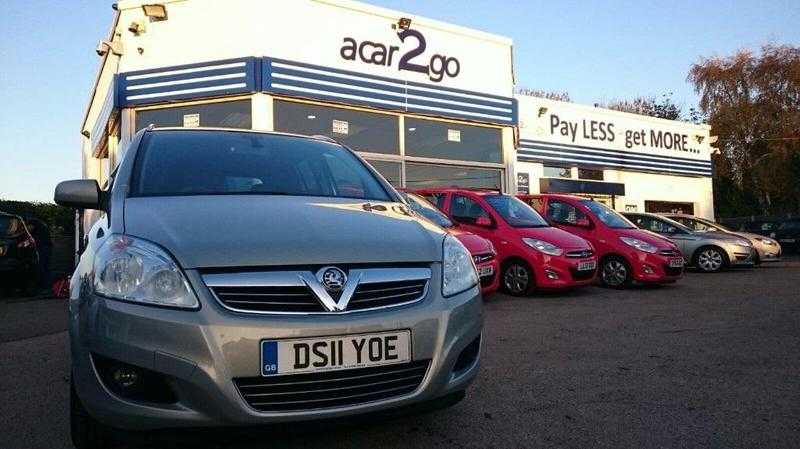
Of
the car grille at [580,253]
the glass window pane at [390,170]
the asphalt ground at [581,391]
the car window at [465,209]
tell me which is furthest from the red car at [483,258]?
the glass window pane at [390,170]

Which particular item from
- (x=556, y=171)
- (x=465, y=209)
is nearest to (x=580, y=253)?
(x=465, y=209)

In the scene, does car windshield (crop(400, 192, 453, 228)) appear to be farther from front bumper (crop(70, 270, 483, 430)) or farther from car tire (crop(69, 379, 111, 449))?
front bumper (crop(70, 270, 483, 430))

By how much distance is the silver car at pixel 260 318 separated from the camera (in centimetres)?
211

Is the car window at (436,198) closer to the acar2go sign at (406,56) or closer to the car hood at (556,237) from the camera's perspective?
the car hood at (556,237)

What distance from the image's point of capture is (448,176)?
14.2 metres

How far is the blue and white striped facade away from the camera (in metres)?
11.2

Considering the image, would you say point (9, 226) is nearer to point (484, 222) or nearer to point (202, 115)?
point (202, 115)

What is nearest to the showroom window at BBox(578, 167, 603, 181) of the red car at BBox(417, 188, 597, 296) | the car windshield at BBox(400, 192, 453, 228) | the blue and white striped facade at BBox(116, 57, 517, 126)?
the blue and white striped facade at BBox(116, 57, 517, 126)

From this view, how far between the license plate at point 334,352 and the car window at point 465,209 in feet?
21.5

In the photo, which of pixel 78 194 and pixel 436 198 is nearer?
pixel 78 194

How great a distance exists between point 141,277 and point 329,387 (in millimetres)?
797

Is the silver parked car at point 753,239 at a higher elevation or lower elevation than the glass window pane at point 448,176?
lower

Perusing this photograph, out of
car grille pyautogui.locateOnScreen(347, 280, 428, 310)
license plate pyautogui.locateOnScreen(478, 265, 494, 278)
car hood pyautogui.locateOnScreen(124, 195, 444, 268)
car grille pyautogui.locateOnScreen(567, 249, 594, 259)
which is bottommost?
license plate pyautogui.locateOnScreen(478, 265, 494, 278)

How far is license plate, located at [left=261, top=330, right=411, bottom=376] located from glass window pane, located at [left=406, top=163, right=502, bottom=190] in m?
10.7
